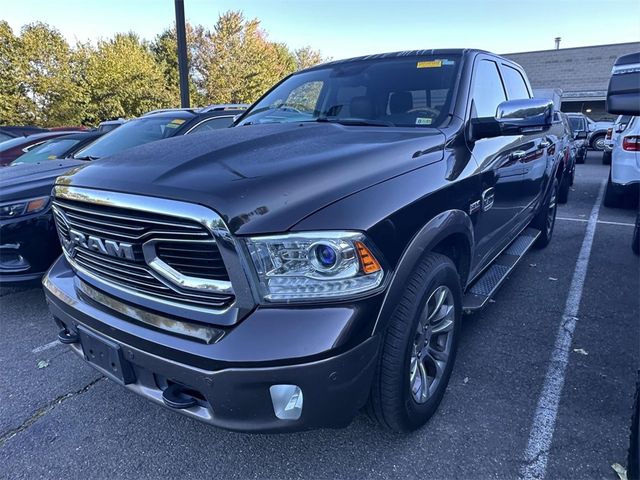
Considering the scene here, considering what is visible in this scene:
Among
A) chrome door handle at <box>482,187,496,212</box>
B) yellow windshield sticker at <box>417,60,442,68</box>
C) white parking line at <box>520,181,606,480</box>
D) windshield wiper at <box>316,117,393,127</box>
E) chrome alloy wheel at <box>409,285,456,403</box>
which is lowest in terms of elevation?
white parking line at <box>520,181,606,480</box>

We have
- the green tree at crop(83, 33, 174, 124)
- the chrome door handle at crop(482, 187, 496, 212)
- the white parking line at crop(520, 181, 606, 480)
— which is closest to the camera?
the white parking line at crop(520, 181, 606, 480)

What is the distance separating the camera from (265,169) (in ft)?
5.72

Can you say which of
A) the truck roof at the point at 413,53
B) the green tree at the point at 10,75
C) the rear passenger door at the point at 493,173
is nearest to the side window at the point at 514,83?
the rear passenger door at the point at 493,173

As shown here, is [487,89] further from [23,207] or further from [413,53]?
[23,207]

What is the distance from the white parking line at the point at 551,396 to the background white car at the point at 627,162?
9.44 feet

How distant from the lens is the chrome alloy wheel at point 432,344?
6.95 feet

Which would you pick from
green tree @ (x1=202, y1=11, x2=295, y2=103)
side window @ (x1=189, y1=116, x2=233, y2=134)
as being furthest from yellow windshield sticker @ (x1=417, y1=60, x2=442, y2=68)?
green tree @ (x1=202, y1=11, x2=295, y2=103)

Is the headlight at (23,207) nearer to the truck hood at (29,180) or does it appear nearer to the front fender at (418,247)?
the truck hood at (29,180)

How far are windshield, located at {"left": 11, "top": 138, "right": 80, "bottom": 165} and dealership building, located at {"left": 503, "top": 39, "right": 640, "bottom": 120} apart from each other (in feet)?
103

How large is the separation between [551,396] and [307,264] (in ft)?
6.02

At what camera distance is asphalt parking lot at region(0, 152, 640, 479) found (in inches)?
79.6

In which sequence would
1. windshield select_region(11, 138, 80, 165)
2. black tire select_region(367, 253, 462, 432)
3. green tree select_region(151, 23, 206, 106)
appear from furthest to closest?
green tree select_region(151, 23, 206, 106), windshield select_region(11, 138, 80, 165), black tire select_region(367, 253, 462, 432)

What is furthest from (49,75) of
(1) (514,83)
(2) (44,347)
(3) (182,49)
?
(1) (514,83)

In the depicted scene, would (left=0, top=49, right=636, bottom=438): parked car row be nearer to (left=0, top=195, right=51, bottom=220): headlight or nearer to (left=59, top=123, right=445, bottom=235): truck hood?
(left=59, top=123, right=445, bottom=235): truck hood
